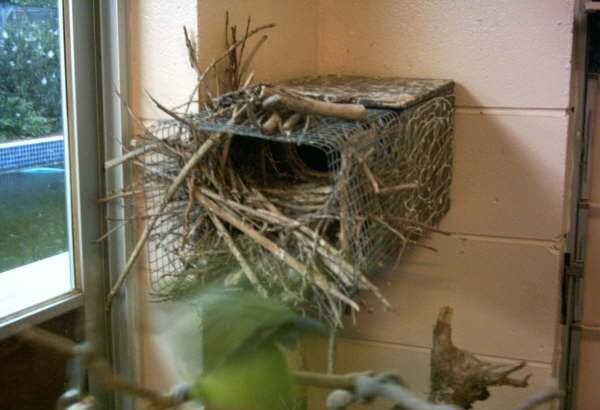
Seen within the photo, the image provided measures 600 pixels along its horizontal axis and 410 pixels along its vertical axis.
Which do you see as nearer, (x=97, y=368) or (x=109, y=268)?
(x=97, y=368)

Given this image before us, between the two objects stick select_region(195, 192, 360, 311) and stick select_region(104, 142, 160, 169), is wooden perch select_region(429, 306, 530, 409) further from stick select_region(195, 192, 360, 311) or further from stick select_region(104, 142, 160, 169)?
stick select_region(104, 142, 160, 169)

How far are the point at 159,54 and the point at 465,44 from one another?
1.80 ft

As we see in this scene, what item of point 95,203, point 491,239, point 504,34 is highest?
point 504,34

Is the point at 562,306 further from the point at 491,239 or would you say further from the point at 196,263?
the point at 196,263

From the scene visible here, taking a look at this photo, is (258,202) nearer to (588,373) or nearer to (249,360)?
(249,360)

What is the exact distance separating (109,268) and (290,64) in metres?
0.47

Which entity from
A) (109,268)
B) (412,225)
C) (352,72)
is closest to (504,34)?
(352,72)

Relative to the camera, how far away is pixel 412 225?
1.13 m

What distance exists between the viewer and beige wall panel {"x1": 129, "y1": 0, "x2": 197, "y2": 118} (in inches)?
46.4

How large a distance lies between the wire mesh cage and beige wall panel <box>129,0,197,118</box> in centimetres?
9

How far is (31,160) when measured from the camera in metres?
1.11

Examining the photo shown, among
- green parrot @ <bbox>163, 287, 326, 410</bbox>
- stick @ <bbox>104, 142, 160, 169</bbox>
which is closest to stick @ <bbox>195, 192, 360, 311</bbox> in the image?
stick @ <bbox>104, 142, 160, 169</bbox>

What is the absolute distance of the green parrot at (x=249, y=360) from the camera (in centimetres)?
31

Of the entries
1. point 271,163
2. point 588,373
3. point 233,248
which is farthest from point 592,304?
point 233,248
